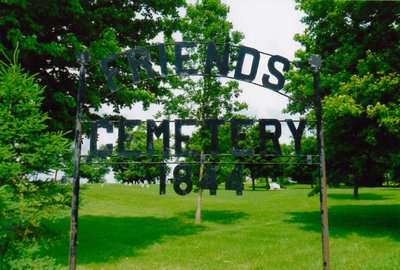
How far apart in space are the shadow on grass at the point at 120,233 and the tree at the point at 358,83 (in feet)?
24.9

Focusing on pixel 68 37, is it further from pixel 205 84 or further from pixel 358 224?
pixel 358 224

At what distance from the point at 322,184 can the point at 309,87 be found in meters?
11.3

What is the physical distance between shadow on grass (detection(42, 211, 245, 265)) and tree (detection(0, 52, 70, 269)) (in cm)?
117

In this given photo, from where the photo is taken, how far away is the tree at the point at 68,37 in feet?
30.1

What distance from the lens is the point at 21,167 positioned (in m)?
6.14

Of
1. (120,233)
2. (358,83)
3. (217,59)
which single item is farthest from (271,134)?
(120,233)

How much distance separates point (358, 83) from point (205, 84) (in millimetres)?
6953

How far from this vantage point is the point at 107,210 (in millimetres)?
22953

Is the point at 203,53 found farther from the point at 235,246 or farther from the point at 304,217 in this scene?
the point at 304,217

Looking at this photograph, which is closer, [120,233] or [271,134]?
[271,134]

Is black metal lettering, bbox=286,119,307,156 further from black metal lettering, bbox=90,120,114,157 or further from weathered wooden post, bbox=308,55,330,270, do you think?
black metal lettering, bbox=90,120,114,157

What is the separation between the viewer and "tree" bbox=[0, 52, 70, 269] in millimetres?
5512

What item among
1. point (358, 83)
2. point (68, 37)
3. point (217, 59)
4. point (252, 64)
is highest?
point (68, 37)

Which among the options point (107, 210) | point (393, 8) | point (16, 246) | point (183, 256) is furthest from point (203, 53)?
point (107, 210)
